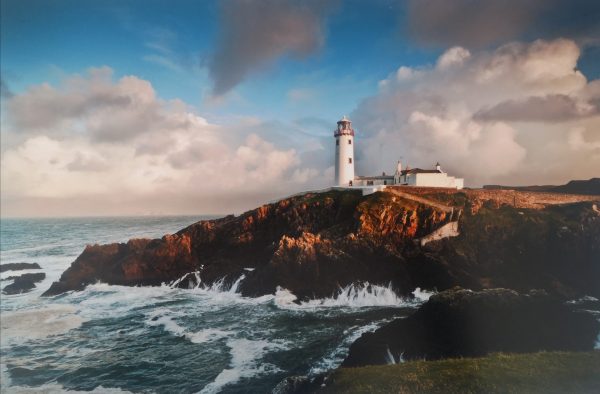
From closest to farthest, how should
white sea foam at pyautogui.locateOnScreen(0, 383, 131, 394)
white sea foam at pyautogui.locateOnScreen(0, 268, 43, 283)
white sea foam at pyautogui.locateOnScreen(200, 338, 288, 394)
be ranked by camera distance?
white sea foam at pyautogui.locateOnScreen(0, 383, 131, 394), white sea foam at pyautogui.locateOnScreen(200, 338, 288, 394), white sea foam at pyautogui.locateOnScreen(0, 268, 43, 283)

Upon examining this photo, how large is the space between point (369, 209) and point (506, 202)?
19.8 metres

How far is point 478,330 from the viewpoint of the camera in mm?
25500

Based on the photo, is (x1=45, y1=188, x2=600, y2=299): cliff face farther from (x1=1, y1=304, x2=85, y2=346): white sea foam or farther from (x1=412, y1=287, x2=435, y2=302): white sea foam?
(x1=1, y1=304, x2=85, y2=346): white sea foam

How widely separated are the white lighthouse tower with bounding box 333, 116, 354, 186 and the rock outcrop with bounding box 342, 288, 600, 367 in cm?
4023

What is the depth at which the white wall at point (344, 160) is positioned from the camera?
69.1 meters

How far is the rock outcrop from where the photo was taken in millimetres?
22969

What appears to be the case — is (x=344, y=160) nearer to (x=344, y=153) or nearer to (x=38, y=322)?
(x=344, y=153)

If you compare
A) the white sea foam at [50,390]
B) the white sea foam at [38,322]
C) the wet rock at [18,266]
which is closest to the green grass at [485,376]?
the white sea foam at [50,390]

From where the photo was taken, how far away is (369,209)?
163 ft

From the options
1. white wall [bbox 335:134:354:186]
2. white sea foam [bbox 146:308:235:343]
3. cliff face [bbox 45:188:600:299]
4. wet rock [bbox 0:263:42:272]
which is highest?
white wall [bbox 335:134:354:186]

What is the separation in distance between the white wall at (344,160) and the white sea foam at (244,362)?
4440 cm

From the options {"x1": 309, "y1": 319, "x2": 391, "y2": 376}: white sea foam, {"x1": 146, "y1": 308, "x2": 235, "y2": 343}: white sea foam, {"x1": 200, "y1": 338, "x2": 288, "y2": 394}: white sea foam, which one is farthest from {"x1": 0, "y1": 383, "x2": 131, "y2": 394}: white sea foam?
{"x1": 309, "y1": 319, "x2": 391, "y2": 376}: white sea foam

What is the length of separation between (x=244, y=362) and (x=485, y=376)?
15.0 m

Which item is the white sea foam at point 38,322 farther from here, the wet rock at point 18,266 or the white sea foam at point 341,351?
the wet rock at point 18,266
